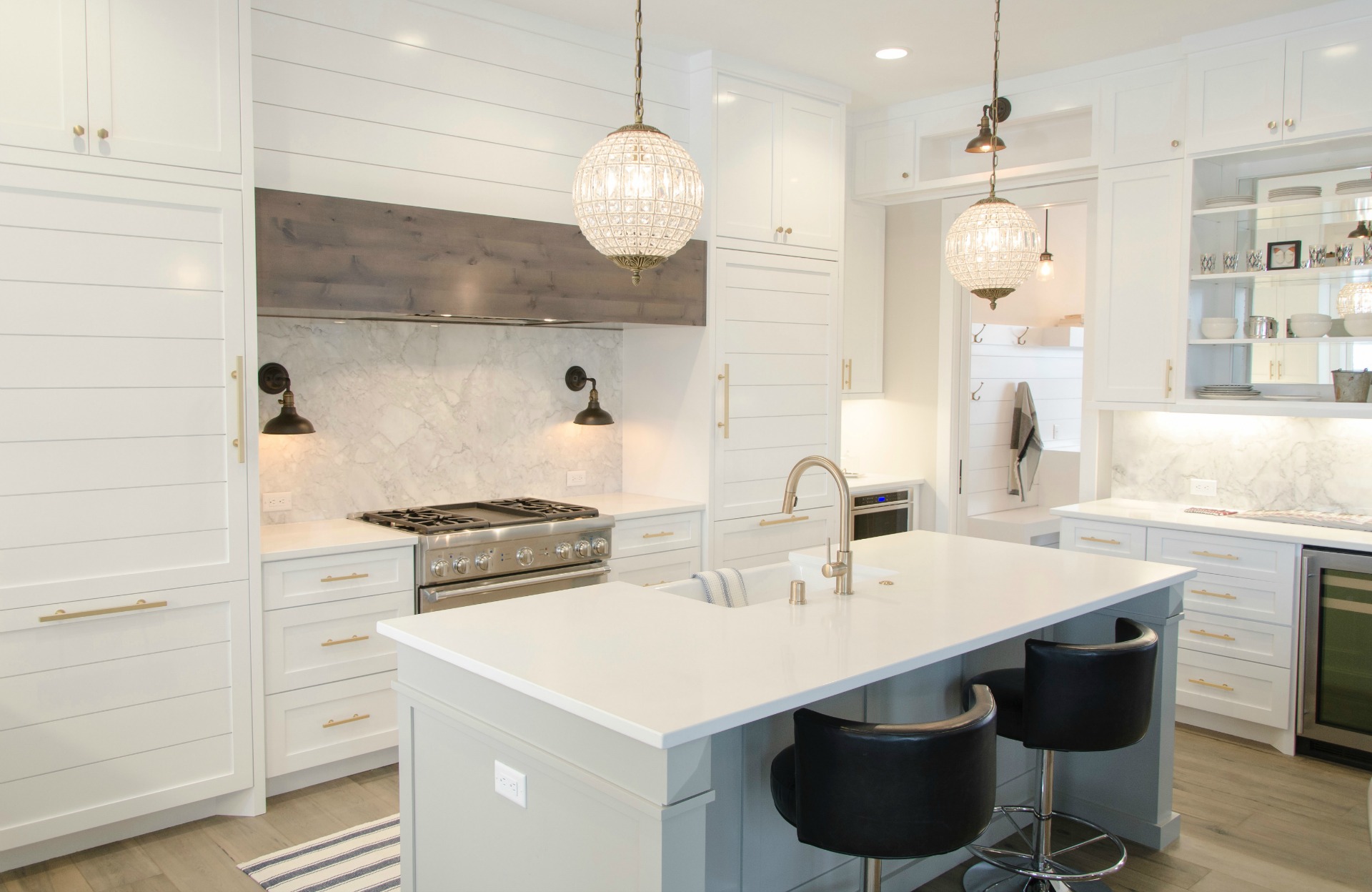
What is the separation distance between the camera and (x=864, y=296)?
563 centimetres

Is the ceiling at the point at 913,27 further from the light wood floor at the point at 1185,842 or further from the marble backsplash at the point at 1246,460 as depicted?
the light wood floor at the point at 1185,842

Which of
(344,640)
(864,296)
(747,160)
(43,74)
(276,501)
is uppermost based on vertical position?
(747,160)

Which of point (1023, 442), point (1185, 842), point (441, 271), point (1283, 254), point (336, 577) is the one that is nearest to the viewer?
point (1185, 842)

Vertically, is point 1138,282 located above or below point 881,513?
above

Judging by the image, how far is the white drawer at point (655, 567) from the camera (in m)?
4.16

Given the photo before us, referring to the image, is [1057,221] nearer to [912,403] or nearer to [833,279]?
[912,403]

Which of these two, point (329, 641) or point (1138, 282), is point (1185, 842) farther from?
point (329, 641)

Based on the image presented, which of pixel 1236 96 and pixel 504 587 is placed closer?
pixel 504 587

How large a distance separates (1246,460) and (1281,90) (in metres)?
1.63

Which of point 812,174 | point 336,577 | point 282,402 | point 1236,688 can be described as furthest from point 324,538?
point 1236,688

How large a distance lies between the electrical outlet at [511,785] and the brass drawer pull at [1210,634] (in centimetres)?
329

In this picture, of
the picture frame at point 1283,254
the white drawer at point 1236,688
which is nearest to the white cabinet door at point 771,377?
the white drawer at point 1236,688

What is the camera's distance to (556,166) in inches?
159

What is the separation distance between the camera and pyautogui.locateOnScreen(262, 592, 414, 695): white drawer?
10.6 ft
